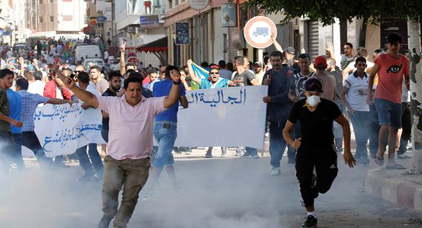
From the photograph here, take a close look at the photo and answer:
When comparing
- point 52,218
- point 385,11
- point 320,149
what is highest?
point 385,11

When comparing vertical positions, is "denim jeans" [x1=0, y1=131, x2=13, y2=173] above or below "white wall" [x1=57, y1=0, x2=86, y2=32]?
below

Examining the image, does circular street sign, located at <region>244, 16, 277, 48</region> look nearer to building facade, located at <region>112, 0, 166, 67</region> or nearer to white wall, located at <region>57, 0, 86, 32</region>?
building facade, located at <region>112, 0, 166, 67</region>

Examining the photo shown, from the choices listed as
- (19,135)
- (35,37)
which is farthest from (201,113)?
(35,37)

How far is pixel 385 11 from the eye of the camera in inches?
420

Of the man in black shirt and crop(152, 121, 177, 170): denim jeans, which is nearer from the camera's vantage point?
crop(152, 121, 177, 170): denim jeans

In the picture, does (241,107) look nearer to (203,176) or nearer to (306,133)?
(203,176)

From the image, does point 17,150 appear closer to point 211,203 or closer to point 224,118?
point 211,203

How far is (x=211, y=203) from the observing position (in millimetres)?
10977

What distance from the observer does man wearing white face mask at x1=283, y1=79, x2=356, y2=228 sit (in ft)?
30.3

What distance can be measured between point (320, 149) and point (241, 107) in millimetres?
6553

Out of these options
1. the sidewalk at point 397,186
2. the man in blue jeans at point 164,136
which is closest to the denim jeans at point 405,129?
the sidewalk at point 397,186

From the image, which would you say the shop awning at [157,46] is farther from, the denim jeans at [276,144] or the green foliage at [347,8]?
the green foliage at [347,8]

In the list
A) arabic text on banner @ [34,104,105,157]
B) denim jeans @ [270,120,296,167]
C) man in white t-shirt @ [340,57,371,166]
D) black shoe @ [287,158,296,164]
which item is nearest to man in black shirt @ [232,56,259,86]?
black shoe @ [287,158,296,164]

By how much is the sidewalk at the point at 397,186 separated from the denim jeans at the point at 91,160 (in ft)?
12.5
